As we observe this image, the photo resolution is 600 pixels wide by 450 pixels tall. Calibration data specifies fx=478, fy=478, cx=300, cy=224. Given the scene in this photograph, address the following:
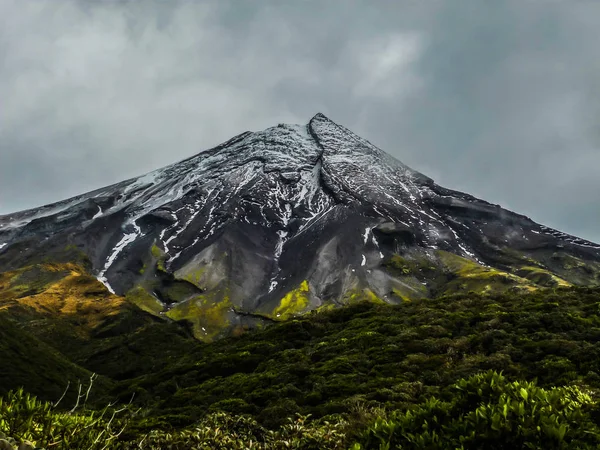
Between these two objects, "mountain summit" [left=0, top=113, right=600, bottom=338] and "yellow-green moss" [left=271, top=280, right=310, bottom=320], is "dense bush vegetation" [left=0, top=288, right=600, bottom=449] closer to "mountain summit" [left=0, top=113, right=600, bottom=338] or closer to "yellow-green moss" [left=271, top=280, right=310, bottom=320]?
"yellow-green moss" [left=271, top=280, right=310, bottom=320]

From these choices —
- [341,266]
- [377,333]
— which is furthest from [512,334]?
[341,266]

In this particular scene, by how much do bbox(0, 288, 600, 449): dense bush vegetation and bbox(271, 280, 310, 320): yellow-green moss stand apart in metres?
79.9

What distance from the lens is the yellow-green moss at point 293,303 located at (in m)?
132

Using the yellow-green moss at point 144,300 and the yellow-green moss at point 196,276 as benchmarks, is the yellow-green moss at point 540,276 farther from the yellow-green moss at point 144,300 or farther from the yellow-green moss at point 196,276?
the yellow-green moss at point 144,300

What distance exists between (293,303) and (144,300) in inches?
1771

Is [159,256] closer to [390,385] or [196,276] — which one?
[196,276]

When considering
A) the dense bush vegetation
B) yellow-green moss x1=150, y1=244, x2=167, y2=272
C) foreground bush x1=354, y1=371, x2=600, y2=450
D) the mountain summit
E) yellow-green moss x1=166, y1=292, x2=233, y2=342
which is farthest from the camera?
yellow-green moss x1=150, y1=244, x2=167, y2=272

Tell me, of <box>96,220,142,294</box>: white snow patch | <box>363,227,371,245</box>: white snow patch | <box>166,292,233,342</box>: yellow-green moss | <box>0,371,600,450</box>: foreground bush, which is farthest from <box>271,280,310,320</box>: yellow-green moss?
<box>0,371,600,450</box>: foreground bush

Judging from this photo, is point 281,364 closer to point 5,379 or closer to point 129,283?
point 5,379

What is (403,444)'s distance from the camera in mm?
8555

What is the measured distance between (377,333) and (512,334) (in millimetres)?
10852

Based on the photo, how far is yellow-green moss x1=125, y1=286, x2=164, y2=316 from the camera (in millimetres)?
137300

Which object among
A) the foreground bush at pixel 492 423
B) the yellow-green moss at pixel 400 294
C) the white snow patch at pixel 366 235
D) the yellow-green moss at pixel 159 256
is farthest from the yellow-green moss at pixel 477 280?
the foreground bush at pixel 492 423

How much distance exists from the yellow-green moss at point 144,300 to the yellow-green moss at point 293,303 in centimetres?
3421
